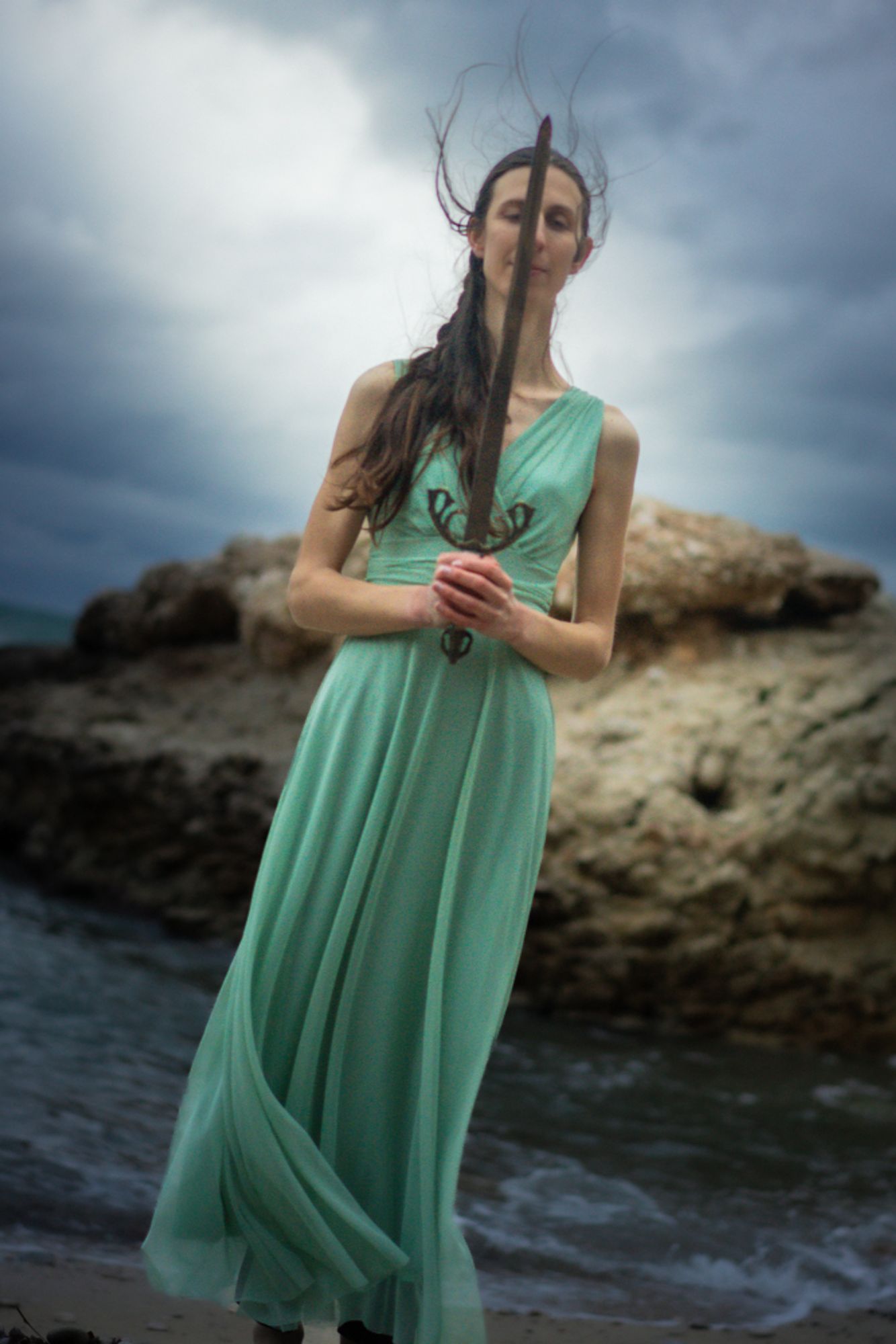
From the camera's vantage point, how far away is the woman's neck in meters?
2.33

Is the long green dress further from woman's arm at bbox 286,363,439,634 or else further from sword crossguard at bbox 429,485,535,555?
sword crossguard at bbox 429,485,535,555

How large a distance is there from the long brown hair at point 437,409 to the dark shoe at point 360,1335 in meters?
1.35

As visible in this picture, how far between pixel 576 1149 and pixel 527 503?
2.79 metres

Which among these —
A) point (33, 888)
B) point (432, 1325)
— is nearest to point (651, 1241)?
point (432, 1325)

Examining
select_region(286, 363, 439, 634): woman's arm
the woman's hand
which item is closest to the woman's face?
select_region(286, 363, 439, 634): woman's arm

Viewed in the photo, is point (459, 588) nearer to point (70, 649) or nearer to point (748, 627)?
point (748, 627)

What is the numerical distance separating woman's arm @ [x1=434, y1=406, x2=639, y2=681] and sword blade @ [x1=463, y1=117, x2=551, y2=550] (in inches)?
2.4

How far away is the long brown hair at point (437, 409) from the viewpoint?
2.21m

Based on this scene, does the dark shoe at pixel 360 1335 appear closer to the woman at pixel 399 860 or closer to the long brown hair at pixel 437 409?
the woman at pixel 399 860

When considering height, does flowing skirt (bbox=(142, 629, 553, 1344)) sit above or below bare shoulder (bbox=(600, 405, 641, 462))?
below

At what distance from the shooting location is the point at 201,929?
638 centimetres

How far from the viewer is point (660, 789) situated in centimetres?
575

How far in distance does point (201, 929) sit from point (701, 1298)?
3.71 meters

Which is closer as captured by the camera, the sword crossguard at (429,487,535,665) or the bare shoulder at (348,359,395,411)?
the sword crossguard at (429,487,535,665)
